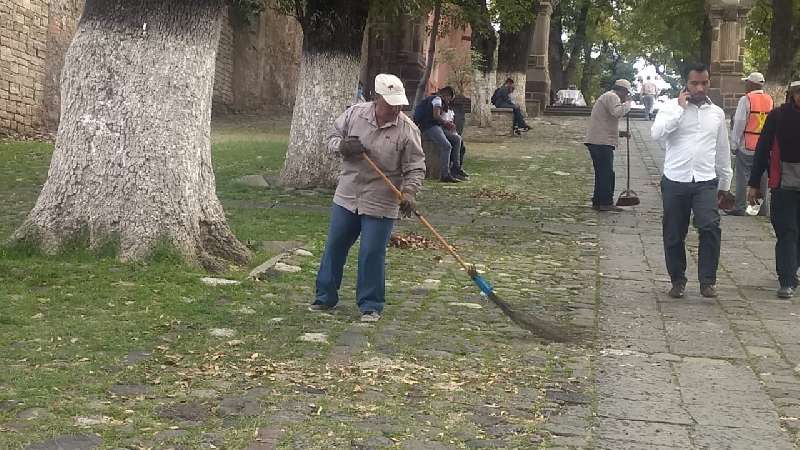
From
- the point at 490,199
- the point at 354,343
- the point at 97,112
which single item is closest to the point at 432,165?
the point at 490,199

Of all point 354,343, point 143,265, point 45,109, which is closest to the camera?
point 354,343

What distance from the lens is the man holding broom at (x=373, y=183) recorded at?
22.1 feet

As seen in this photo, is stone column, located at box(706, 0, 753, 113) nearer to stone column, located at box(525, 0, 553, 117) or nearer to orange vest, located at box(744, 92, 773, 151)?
stone column, located at box(525, 0, 553, 117)

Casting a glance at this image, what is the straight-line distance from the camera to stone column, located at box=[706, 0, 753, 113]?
3425 centimetres

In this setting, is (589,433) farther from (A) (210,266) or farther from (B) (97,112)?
(B) (97,112)

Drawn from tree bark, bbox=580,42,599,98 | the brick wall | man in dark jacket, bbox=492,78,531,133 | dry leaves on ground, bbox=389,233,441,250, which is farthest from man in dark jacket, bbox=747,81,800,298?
Answer: tree bark, bbox=580,42,599,98

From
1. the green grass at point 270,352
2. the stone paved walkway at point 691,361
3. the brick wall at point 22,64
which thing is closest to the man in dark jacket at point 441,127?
the stone paved walkway at point 691,361

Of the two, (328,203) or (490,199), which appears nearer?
(328,203)

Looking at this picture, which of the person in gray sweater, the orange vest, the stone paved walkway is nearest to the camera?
the stone paved walkway

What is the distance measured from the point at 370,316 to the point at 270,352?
1081 millimetres

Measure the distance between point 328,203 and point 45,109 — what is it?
876cm

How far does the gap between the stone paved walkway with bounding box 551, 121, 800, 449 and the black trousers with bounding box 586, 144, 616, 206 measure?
2.66 m

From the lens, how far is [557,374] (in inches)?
225

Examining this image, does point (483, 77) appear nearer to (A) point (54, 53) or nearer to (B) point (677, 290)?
(A) point (54, 53)
